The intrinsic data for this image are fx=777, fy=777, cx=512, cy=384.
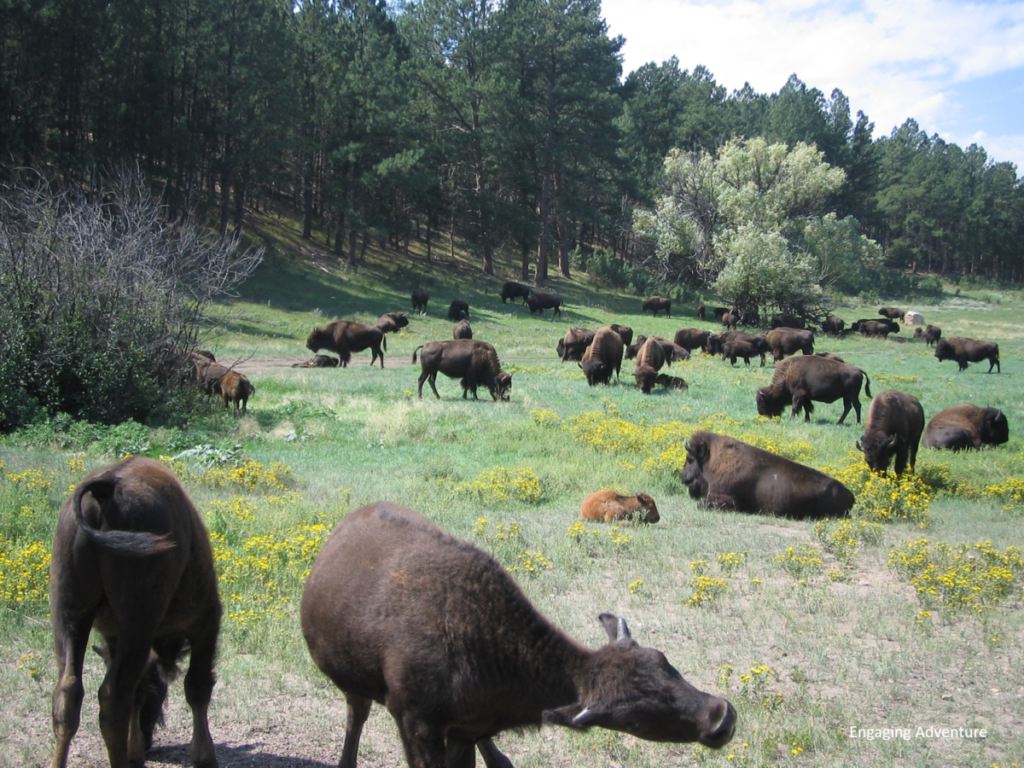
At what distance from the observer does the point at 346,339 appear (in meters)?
27.7

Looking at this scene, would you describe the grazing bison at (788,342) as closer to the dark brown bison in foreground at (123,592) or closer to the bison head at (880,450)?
the bison head at (880,450)

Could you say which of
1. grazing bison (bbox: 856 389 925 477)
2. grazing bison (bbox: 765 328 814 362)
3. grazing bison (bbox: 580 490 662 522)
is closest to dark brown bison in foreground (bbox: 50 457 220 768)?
grazing bison (bbox: 580 490 662 522)

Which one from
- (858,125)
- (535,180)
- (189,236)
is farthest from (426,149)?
(858,125)

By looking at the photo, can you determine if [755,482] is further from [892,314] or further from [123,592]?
[892,314]

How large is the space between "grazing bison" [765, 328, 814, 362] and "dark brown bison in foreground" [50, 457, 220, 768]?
30.6m

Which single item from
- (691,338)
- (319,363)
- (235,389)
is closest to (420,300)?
(691,338)

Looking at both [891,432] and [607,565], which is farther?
[891,432]

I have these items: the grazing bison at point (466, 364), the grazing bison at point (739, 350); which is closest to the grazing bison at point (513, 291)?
the grazing bison at point (739, 350)

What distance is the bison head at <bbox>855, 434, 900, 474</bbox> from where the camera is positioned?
12.9 meters

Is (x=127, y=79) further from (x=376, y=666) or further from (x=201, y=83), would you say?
(x=376, y=666)

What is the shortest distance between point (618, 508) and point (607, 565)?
2.11 meters

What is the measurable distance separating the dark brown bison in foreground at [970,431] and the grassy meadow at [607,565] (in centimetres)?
41

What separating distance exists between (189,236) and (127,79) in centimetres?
2262

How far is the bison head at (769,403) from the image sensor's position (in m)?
18.9
